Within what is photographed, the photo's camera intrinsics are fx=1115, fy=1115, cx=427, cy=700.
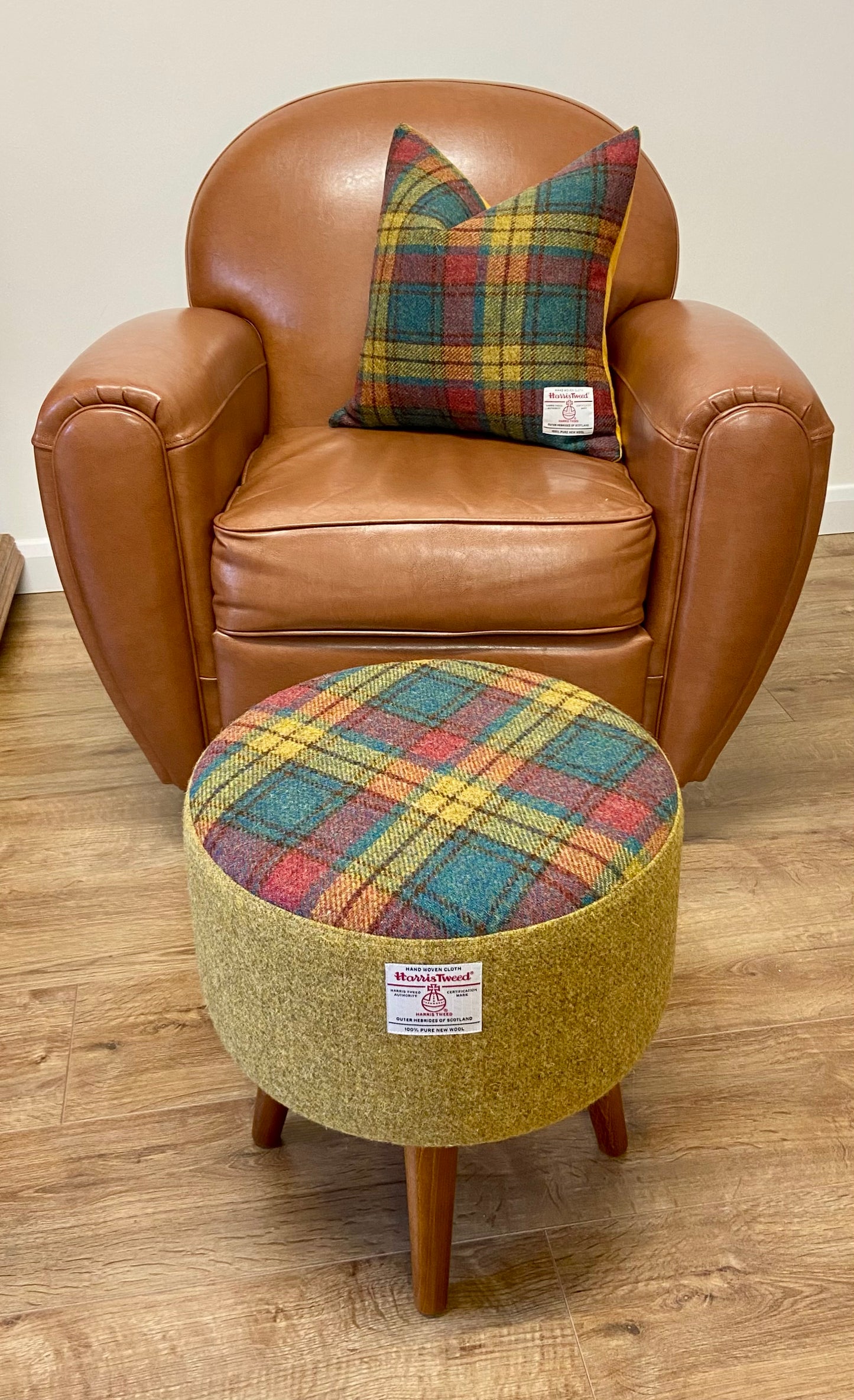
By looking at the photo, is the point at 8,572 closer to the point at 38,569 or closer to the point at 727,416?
the point at 38,569

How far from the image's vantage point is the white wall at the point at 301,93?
2.12m

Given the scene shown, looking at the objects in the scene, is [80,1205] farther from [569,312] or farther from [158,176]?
→ [158,176]

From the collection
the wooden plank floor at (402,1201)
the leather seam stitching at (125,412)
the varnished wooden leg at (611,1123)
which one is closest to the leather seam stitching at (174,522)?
the leather seam stitching at (125,412)

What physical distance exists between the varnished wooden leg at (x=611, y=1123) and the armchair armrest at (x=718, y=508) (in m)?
0.58

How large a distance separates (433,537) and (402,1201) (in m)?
0.78

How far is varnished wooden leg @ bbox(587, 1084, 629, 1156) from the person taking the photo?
1.15m

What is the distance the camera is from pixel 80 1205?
3.76ft

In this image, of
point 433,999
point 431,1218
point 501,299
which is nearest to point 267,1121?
point 431,1218

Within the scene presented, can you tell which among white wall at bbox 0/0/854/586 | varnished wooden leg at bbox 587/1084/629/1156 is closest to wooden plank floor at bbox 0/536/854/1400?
varnished wooden leg at bbox 587/1084/629/1156

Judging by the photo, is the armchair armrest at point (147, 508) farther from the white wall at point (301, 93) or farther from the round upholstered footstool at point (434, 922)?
the white wall at point (301, 93)

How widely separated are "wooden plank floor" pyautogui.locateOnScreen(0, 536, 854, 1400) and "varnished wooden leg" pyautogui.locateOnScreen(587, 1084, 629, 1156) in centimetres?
2

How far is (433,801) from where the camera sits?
0.97m

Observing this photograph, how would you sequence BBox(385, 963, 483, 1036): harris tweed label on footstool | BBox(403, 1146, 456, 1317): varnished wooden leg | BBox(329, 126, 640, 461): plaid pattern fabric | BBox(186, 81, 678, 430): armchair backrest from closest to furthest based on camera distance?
1. BBox(385, 963, 483, 1036): harris tweed label on footstool
2. BBox(403, 1146, 456, 1317): varnished wooden leg
3. BBox(329, 126, 640, 461): plaid pattern fabric
4. BBox(186, 81, 678, 430): armchair backrest

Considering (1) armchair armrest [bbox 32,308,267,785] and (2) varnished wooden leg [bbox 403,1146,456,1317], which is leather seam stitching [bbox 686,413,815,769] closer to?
(1) armchair armrest [bbox 32,308,267,785]
